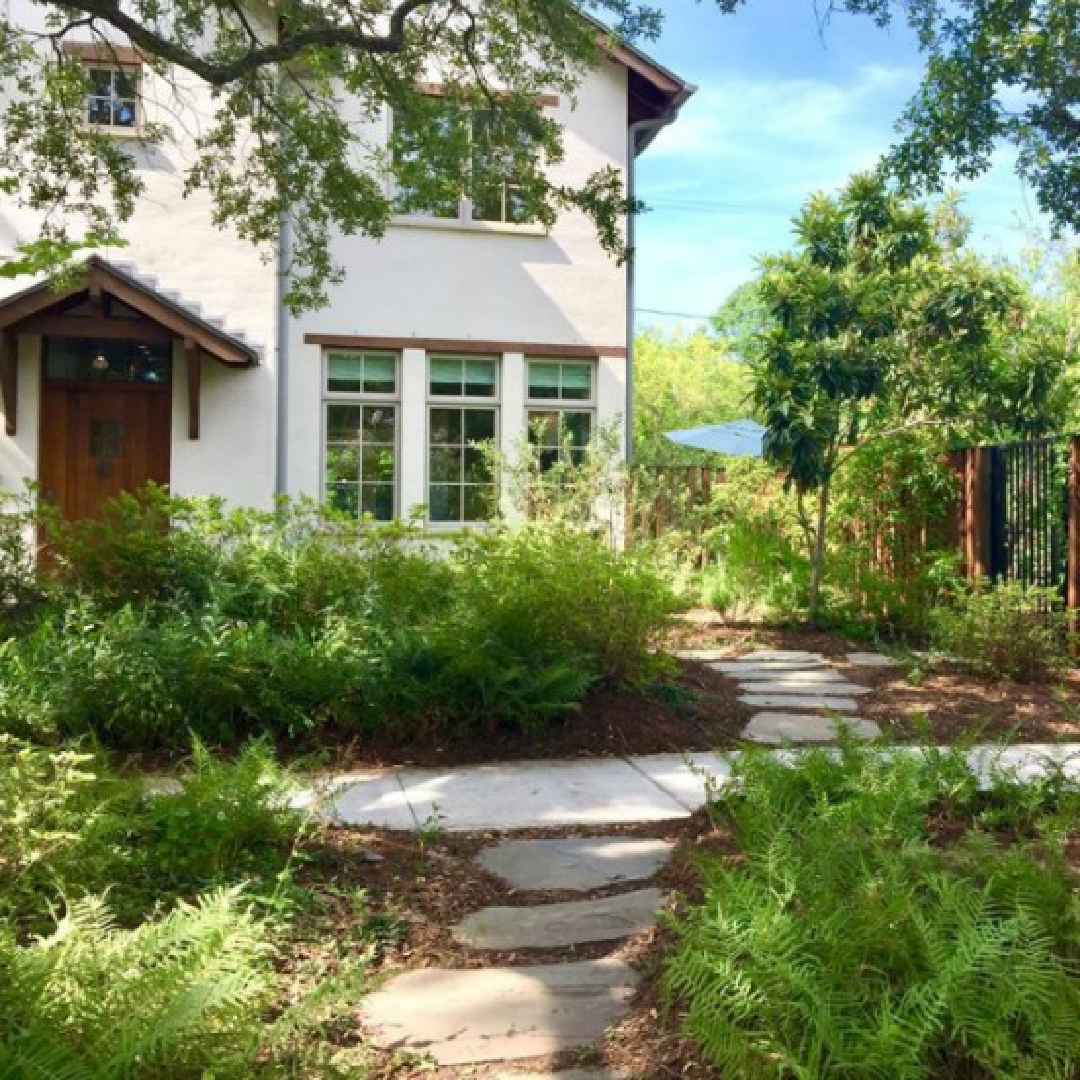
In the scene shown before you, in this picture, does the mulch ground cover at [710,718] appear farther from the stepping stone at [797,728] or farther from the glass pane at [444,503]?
the glass pane at [444,503]

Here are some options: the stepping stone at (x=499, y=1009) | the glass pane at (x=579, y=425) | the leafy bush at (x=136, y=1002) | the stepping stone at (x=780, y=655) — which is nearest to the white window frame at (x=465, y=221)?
the glass pane at (x=579, y=425)

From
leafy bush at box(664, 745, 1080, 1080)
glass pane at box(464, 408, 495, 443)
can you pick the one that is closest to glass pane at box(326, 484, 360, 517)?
glass pane at box(464, 408, 495, 443)

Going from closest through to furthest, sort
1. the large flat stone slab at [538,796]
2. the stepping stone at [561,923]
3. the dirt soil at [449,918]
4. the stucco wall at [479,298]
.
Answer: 1. the dirt soil at [449,918]
2. the stepping stone at [561,923]
3. the large flat stone slab at [538,796]
4. the stucco wall at [479,298]

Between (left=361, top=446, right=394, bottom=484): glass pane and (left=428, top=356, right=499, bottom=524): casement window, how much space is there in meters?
0.46

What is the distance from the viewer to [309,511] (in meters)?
8.25

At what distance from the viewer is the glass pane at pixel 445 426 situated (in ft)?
43.6

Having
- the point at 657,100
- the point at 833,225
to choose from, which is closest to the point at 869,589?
the point at 833,225

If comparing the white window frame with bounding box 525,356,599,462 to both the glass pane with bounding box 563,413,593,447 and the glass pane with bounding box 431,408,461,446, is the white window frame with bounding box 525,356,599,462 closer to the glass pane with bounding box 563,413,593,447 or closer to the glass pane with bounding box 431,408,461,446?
the glass pane with bounding box 563,413,593,447

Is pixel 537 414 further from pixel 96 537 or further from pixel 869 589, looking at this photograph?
pixel 96 537

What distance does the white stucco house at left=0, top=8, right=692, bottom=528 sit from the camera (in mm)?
12047

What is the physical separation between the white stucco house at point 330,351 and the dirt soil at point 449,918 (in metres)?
8.58

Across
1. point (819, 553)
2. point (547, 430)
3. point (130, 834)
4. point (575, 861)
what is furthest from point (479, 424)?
point (130, 834)

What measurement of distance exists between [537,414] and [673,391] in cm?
2950

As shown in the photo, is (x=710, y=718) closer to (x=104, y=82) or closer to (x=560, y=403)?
(x=560, y=403)
